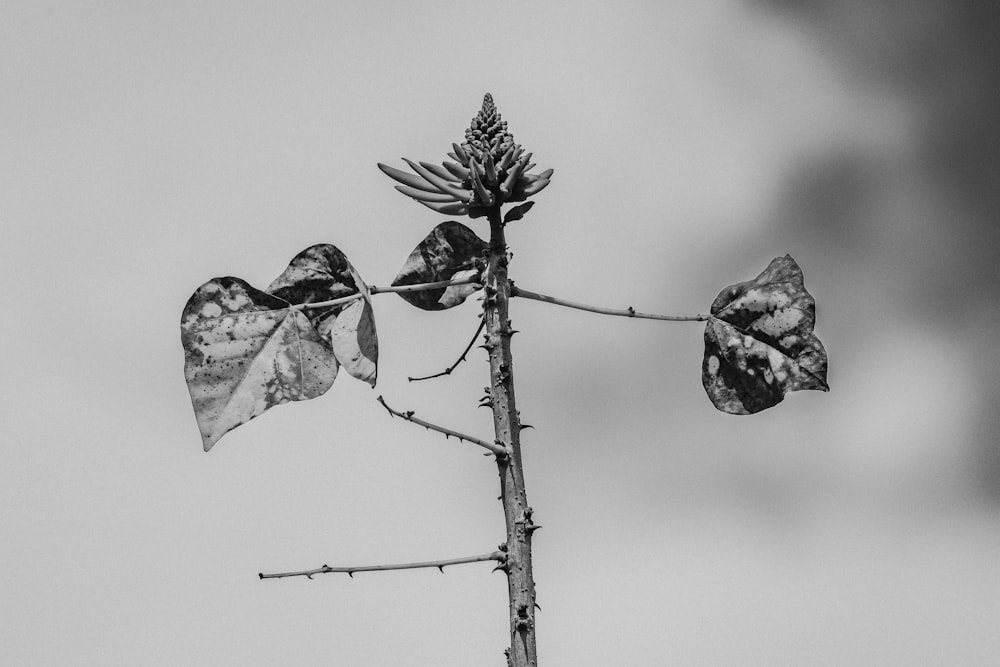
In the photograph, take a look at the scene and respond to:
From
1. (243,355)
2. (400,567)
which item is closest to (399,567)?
(400,567)

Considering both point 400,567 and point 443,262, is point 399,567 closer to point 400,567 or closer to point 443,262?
point 400,567

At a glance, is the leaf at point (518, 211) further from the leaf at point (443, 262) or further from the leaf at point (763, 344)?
the leaf at point (763, 344)

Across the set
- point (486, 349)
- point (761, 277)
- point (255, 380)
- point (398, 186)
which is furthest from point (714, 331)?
point (255, 380)

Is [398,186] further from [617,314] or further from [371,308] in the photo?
[617,314]

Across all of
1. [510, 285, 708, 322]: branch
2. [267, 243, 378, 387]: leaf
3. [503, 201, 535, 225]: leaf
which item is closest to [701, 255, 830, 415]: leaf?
[510, 285, 708, 322]: branch

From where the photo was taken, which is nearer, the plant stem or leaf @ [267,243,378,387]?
the plant stem

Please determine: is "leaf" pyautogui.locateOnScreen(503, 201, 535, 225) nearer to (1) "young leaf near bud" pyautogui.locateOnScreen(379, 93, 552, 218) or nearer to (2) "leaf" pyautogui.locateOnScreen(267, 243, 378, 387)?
(1) "young leaf near bud" pyautogui.locateOnScreen(379, 93, 552, 218)
